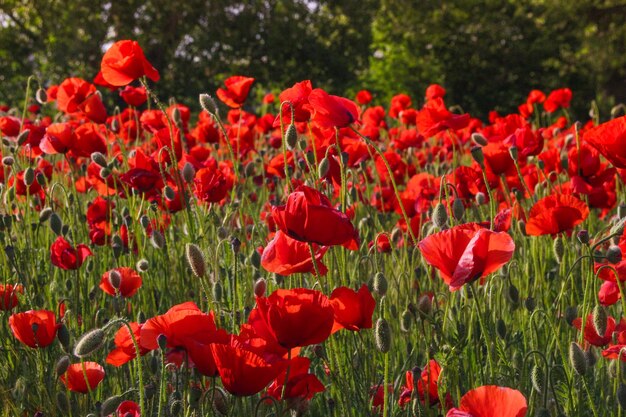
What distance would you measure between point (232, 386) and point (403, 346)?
1098mm

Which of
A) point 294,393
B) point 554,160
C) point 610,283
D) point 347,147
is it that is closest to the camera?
point 294,393

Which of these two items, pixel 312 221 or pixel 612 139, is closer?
pixel 312 221

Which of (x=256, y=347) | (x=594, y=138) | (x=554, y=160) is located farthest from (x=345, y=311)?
(x=554, y=160)

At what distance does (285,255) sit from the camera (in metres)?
1.43

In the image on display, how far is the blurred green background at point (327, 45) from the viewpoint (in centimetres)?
1498

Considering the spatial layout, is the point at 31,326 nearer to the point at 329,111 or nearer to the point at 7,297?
the point at 7,297

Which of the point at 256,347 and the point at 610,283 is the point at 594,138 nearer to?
the point at 610,283

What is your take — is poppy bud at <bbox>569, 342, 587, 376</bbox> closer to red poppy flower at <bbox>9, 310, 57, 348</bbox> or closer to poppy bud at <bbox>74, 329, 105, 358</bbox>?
poppy bud at <bbox>74, 329, 105, 358</bbox>

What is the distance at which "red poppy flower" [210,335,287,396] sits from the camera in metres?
1.12

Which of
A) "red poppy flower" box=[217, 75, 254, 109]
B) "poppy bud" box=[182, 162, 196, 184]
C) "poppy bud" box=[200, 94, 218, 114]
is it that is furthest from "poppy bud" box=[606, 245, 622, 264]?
"red poppy flower" box=[217, 75, 254, 109]

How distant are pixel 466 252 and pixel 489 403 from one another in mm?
290

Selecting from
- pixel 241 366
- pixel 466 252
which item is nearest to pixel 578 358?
pixel 466 252

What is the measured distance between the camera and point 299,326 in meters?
1.21

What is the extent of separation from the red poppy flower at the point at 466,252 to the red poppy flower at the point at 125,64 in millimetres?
1068
